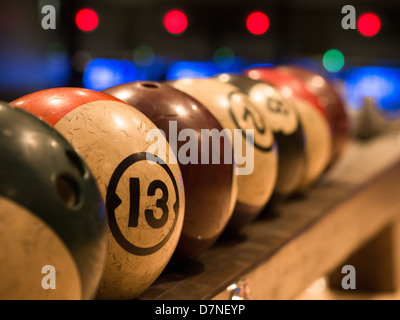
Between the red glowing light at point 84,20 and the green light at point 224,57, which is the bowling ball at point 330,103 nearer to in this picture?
the red glowing light at point 84,20

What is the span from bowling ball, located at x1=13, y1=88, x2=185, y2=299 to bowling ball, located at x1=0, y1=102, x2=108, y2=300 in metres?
0.15

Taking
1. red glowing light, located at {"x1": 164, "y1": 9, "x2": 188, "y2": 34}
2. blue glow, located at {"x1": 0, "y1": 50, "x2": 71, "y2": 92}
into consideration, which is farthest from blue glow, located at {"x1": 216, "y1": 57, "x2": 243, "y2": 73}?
blue glow, located at {"x1": 0, "y1": 50, "x2": 71, "y2": 92}

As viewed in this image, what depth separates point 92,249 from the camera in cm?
90

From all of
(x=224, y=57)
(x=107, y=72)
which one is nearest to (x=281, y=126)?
(x=107, y=72)

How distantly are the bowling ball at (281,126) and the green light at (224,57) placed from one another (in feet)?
22.4

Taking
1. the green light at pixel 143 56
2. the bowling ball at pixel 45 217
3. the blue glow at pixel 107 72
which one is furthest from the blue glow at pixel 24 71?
the bowling ball at pixel 45 217

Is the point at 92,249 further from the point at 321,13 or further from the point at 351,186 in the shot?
the point at 321,13

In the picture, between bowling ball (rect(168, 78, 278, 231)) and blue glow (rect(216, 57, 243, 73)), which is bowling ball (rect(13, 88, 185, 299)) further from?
blue glow (rect(216, 57, 243, 73))

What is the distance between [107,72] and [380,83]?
408 cm

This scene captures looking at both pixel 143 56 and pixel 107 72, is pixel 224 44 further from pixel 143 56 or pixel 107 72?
pixel 107 72

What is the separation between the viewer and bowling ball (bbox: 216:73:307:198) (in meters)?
1.93

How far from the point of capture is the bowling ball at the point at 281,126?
193 cm
